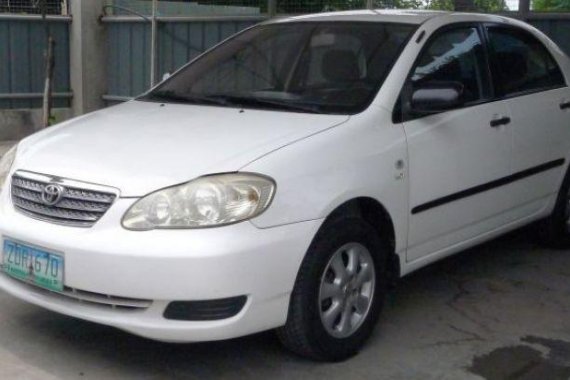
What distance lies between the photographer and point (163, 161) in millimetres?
3924

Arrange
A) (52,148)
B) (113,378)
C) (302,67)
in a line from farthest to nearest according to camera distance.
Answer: (302,67) < (52,148) < (113,378)

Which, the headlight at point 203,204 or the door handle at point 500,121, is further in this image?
the door handle at point 500,121

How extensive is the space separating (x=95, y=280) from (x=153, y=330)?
31cm

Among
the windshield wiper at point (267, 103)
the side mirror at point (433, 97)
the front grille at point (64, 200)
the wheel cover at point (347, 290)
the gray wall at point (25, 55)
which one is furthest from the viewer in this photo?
the gray wall at point (25, 55)

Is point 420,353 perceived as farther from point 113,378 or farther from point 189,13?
point 189,13

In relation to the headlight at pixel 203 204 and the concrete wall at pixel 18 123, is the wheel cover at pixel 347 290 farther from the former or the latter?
the concrete wall at pixel 18 123

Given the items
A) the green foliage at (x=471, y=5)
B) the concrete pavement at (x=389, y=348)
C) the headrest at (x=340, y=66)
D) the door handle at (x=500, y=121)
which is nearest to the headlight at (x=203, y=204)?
the concrete pavement at (x=389, y=348)

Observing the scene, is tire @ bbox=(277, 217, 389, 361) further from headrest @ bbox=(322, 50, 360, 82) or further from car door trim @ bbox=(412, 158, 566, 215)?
headrest @ bbox=(322, 50, 360, 82)

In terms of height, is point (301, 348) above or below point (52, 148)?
below

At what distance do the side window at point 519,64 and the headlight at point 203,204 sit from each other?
7.03 ft

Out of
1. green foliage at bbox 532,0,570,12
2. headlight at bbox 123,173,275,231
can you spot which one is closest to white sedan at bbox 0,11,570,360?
headlight at bbox 123,173,275,231

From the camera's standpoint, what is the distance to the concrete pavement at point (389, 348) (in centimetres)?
412

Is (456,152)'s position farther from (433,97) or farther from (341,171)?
(341,171)

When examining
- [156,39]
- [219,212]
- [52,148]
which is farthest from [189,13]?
[219,212]
